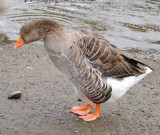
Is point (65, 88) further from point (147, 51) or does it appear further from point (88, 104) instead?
point (147, 51)

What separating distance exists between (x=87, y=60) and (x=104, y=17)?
4.51 m

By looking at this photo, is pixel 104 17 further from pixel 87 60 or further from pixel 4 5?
pixel 87 60

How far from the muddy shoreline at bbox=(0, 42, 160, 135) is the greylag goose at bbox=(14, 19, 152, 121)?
44cm

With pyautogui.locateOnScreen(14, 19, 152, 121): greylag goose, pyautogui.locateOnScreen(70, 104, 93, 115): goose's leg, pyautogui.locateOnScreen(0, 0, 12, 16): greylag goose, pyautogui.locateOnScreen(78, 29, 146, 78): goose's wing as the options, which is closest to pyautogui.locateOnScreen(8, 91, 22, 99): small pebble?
pyautogui.locateOnScreen(70, 104, 93, 115): goose's leg

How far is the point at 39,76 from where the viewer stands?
5184mm

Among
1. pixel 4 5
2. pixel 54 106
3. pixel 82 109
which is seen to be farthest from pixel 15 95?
pixel 4 5

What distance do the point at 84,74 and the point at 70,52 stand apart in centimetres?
34

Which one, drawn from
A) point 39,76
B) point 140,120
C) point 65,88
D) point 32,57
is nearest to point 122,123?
point 140,120

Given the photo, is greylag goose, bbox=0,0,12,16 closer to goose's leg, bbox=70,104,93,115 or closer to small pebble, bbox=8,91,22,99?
A: small pebble, bbox=8,91,22,99

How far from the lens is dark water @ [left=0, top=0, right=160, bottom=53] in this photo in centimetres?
685

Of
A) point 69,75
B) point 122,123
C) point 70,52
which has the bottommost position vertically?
point 122,123

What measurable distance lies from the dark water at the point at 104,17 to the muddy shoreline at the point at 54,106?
131cm

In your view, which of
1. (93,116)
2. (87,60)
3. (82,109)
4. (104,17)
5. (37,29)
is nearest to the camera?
(37,29)

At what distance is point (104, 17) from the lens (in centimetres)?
791
